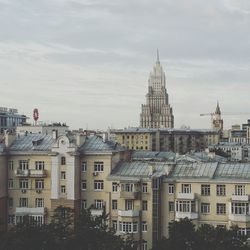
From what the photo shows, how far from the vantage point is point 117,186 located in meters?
64.1

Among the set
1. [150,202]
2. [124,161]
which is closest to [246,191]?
[150,202]

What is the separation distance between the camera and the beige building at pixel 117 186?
6069cm

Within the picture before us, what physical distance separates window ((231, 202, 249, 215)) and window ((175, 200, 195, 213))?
3.86 meters

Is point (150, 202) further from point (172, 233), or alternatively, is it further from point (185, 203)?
→ point (172, 233)

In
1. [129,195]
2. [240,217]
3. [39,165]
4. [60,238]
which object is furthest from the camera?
[39,165]

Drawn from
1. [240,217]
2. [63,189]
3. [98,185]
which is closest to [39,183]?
[63,189]

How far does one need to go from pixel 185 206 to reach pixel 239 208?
516 cm

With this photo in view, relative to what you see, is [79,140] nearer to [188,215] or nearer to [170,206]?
[170,206]

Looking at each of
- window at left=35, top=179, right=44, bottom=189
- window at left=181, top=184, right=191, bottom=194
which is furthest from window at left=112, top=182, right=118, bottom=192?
window at left=35, top=179, right=44, bottom=189

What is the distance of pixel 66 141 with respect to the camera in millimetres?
65312

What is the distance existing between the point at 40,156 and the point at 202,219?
1824 centimetres

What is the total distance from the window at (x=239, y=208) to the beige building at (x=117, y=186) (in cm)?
4

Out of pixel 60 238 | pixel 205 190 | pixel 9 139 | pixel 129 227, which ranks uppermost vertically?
pixel 9 139

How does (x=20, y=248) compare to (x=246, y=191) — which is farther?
(x=246, y=191)
